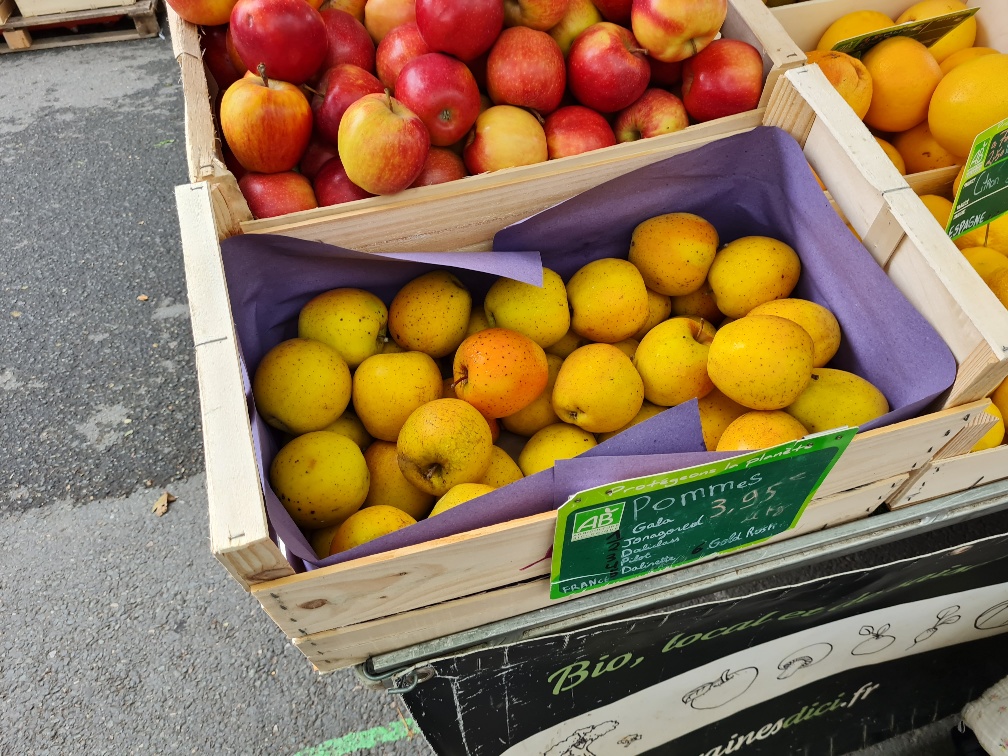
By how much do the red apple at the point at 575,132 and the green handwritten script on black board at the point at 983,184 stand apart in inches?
21.6

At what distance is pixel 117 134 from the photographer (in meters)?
3.27

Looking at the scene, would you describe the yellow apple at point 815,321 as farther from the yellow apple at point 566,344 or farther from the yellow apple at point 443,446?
the yellow apple at point 443,446

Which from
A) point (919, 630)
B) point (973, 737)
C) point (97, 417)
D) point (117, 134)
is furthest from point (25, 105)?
point (973, 737)

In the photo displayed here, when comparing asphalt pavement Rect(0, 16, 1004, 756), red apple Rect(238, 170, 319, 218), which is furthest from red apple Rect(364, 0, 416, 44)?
asphalt pavement Rect(0, 16, 1004, 756)

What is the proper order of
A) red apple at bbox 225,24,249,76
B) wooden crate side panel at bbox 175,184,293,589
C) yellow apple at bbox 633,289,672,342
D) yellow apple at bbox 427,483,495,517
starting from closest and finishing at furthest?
wooden crate side panel at bbox 175,184,293,589
yellow apple at bbox 427,483,495,517
yellow apple at bbox 633,289,672,342
red apple at bbox 225,24,249,76

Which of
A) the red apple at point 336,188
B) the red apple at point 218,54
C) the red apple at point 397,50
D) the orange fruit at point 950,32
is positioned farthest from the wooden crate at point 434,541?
the orange fruit at point 950,32

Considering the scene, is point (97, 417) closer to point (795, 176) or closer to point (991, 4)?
point (795, 176)

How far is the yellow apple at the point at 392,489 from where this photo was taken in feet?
3.46

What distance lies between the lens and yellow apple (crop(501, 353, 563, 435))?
1.13 metres

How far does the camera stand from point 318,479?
3.09ft

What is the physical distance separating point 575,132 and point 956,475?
31.6 inches

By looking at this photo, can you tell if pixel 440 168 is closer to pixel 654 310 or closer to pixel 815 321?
pixel 654 310

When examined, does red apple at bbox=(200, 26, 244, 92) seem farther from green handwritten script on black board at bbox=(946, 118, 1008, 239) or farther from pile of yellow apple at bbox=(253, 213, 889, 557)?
green handwritten script on black board at bbox=(946, 118, 1008, 239)

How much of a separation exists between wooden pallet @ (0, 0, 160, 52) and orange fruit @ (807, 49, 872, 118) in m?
3.64
